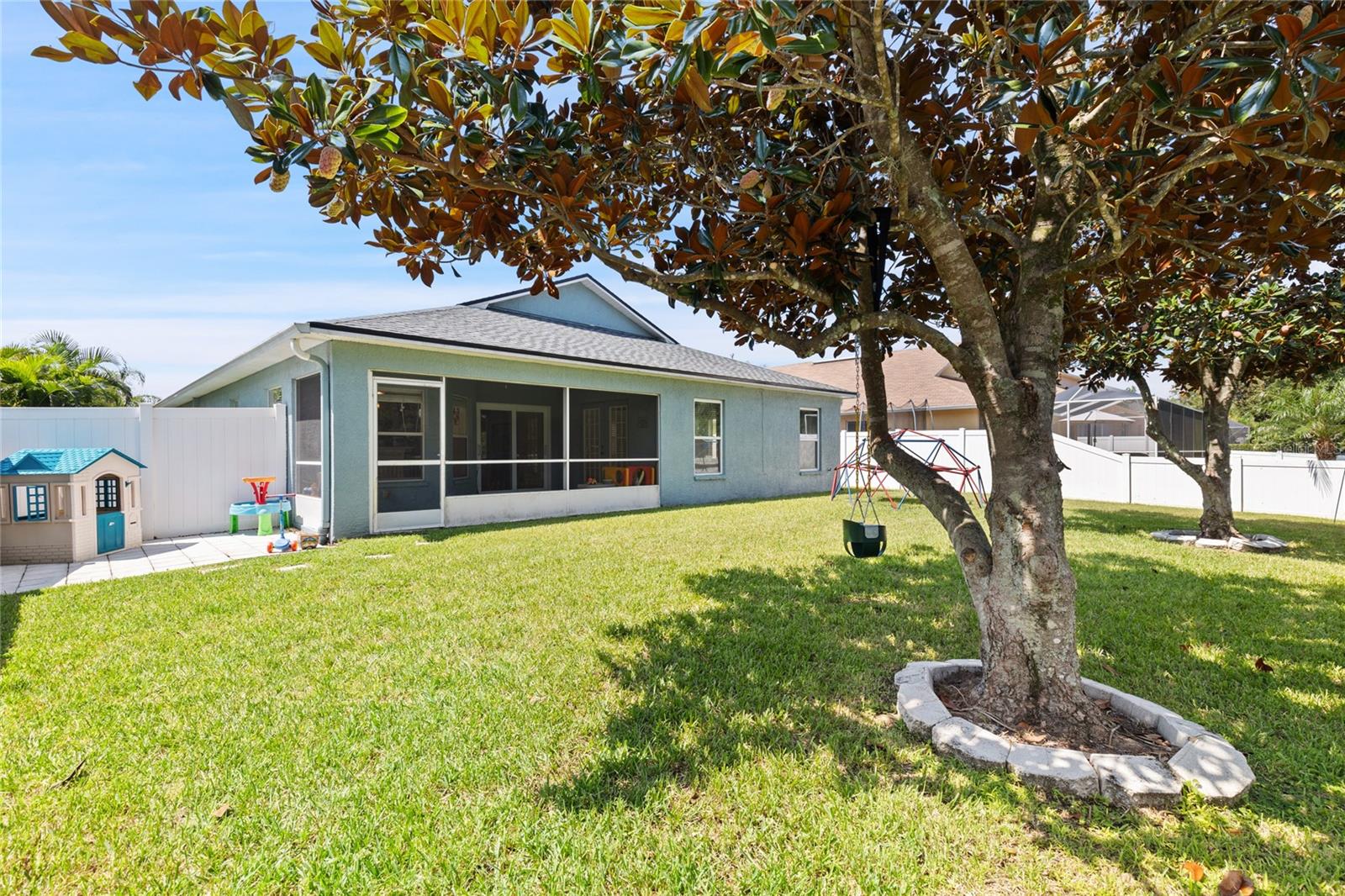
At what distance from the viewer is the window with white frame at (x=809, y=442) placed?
16.3m

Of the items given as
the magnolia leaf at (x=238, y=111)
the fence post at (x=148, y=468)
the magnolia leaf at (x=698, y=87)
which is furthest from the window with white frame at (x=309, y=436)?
the magnolia leaf at (x=698, y=87)

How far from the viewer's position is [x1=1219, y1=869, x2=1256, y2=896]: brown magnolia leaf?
1.84 m

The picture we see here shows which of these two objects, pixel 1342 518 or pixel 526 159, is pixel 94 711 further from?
pixel 1342 518

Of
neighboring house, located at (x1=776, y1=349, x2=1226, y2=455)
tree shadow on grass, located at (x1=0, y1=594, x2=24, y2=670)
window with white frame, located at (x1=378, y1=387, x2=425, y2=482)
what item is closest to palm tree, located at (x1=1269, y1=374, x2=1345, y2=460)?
neighboring house, located at (x1=776, y1=349, x2=1226, y2=455)

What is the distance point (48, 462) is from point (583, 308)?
11143 millimetres

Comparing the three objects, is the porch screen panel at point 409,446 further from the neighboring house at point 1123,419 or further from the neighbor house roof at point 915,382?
the neighboring house at point 1123,419

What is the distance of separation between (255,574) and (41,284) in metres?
7.21

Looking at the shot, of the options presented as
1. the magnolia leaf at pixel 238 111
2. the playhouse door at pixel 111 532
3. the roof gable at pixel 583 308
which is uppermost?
the roof gable at pixel 583 308

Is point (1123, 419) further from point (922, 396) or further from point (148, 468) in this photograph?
point (148, 468)

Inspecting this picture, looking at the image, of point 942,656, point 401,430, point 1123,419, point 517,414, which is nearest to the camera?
point 942,656

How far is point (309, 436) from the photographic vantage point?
30.1 ft

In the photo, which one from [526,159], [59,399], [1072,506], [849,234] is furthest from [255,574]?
[1072,506]

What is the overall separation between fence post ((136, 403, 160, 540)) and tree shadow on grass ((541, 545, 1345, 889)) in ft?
26.5

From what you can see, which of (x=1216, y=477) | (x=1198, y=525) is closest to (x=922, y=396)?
(x=1198, y=525)
